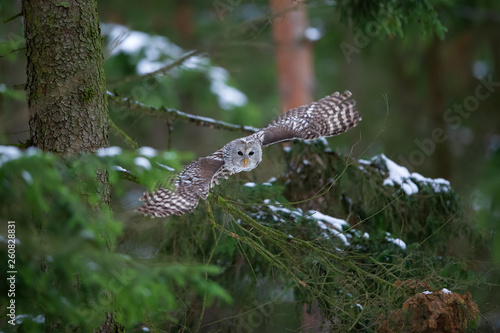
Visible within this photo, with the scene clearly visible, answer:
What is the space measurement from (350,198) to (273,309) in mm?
1259

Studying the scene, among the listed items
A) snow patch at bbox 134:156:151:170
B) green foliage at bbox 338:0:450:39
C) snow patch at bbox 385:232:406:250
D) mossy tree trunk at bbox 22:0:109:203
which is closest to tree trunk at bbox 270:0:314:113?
green foliage at bbox 338:0:450:39

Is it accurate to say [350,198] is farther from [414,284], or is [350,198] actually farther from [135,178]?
[135,178]

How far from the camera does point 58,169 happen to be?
114 inches

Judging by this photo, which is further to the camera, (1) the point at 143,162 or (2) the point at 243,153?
(2) the point at 243,153

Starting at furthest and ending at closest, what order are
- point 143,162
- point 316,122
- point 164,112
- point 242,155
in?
point 316,122 < point 242,155 < point 164,112 < point 143,162

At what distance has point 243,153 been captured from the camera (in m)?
5.11

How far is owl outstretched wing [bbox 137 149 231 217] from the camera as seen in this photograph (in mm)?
4270

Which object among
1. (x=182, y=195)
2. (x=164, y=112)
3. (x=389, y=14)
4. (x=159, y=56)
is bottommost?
(x=182, y=195)

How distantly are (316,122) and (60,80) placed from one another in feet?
8.11

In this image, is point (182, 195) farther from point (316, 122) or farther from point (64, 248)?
point (64, 248)

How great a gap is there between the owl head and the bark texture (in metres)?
1.37

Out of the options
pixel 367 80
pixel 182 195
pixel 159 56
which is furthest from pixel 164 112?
pixel 367 80

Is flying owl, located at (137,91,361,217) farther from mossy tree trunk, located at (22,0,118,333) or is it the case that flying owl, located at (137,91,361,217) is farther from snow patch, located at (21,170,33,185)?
snow patch, located at (21,170,33,185)

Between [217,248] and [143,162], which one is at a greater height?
[143,162]
